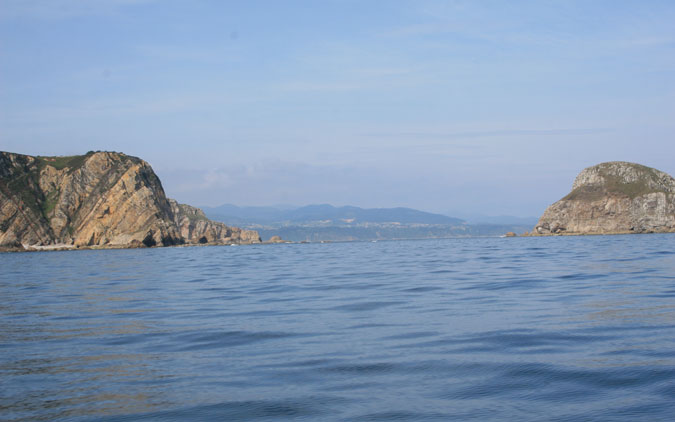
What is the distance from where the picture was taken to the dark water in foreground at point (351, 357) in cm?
873

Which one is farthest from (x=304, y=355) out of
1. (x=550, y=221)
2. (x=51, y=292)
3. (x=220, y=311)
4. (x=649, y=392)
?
(x=550, y=221)

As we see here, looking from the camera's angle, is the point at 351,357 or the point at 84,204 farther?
the point at 84,204

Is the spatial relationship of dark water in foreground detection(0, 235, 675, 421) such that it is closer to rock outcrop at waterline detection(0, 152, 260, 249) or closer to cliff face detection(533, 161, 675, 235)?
rock outcrop at waterline detection(0, 152, 260, 249)

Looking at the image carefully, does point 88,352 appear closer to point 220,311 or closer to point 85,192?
point 220,311

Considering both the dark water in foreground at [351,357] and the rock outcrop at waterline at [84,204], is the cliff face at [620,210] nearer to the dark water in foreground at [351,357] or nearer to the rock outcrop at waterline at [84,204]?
the rock outcrop at waterline at [84,204]

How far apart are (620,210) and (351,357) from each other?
19626 centimetres

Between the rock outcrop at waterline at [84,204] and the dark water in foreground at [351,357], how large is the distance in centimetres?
13197

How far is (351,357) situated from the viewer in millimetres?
11984

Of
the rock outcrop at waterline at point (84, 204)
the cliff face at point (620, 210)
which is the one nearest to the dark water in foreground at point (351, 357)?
the rock outcrop at waterline at point (84, 204)

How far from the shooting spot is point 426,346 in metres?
12.9

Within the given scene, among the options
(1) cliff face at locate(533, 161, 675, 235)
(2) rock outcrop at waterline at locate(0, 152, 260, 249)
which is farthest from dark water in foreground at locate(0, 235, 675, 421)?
(1) cliff face at locate(533, 161, 675, 235)

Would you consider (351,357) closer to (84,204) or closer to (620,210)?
(84,204)

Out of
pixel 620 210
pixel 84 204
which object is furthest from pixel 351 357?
pixel 620 210

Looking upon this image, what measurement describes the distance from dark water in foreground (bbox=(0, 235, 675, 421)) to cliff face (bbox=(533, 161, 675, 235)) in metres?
177
